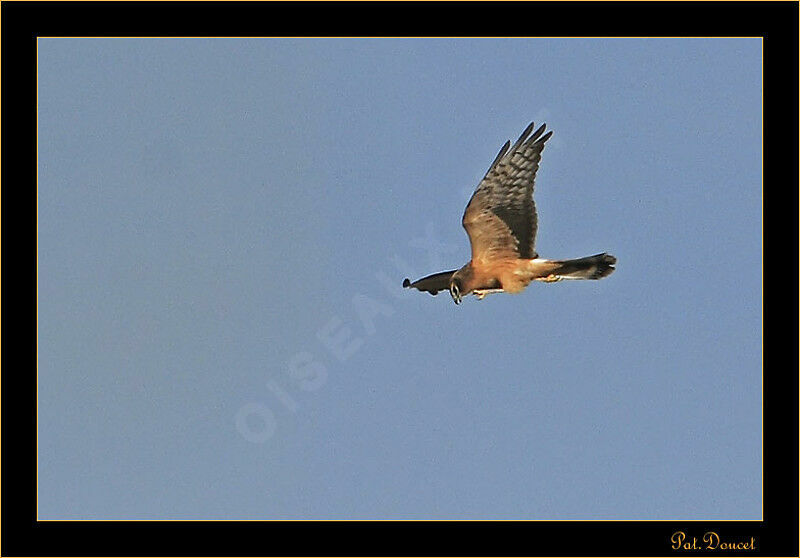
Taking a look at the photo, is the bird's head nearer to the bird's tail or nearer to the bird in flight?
the bird in flight

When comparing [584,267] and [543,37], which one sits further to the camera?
[543,37]

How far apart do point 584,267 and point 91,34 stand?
6.84 metres

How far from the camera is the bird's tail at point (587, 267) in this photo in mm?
13641

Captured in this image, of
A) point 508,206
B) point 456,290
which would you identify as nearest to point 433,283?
point 456,290

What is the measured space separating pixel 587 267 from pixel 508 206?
1.15 m

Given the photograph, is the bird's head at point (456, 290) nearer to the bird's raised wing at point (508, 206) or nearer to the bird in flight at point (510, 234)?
the bird in flight at point (510, 234)

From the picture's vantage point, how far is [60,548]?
526 inches

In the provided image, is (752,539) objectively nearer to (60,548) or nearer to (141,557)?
(141,557)

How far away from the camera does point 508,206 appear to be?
45.6 feet

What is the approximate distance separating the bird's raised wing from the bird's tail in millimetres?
389

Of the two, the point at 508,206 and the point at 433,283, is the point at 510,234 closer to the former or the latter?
the point at 508,206

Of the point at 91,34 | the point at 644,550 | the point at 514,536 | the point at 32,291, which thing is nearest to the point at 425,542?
the point at 514,536

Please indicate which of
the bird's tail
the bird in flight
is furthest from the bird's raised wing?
the bird's tail

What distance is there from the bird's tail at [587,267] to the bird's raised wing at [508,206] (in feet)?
1.28
